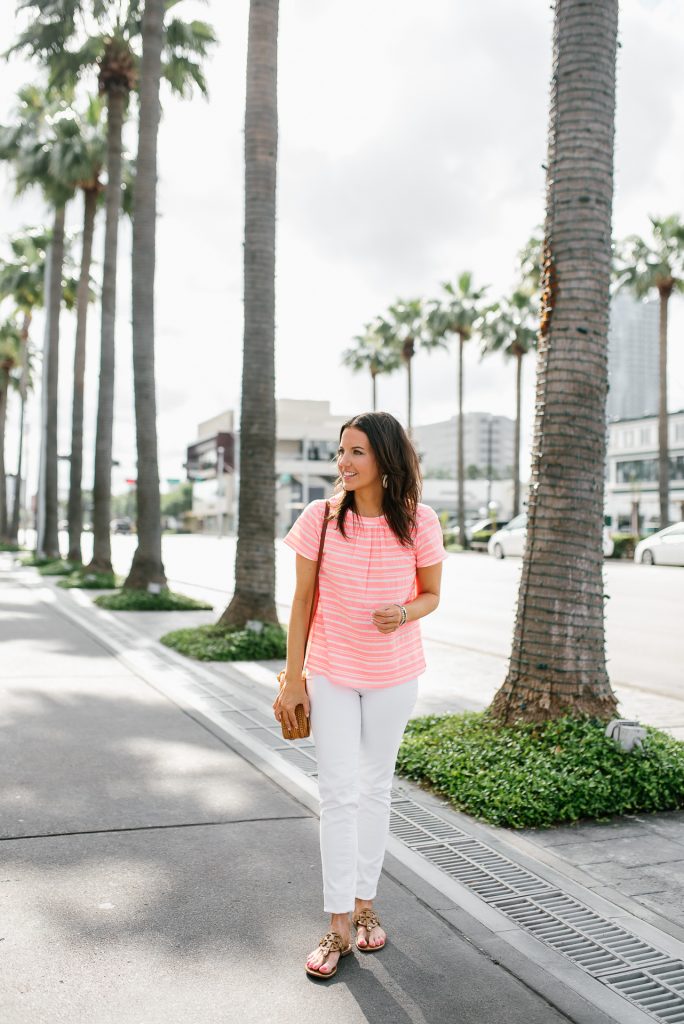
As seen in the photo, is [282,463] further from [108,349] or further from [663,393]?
[108,349]

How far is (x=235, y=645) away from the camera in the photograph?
11.2 metres

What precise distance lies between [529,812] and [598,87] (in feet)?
14.3

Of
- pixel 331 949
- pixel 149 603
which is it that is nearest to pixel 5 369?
pixel 149 603

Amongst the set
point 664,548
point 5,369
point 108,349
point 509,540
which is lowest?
Result: point 664,548

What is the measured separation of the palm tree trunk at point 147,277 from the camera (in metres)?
17.7

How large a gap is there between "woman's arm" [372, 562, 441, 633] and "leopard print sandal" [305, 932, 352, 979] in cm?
108

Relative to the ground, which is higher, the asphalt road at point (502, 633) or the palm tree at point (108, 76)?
the palm tree at point (108, 76)

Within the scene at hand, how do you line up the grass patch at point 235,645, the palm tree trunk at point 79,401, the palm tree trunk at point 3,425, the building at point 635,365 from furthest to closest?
the building at point 635,365, the palm tree trunk at point 3,425, the palm tree trunk at point 79,401, the grass patch at point 235,645

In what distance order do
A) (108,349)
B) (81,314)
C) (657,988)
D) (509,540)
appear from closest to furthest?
1. (657,988)
2. (108,349)
3. (81,314)
4. (509,540)

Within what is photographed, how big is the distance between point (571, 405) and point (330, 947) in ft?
12.1

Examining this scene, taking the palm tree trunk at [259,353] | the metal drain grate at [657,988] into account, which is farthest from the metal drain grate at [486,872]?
the palm tree trunk at [259,353]

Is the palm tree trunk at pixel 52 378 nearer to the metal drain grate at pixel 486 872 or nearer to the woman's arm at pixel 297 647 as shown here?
the metal drain grate at pixel 486 872

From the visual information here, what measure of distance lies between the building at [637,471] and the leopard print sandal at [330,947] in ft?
233

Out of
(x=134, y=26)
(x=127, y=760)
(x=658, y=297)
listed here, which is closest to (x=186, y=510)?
(x=658, y=297)
